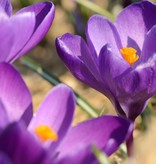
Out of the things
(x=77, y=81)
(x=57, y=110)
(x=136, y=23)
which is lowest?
(x=77, y=81)

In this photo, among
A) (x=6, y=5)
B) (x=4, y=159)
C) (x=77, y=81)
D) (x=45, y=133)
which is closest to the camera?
(x=4, y=159)

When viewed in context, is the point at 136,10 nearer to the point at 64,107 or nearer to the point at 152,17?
the point at 152,17

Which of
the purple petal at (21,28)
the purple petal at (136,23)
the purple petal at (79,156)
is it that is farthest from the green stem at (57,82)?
the purple petal at (79,156)

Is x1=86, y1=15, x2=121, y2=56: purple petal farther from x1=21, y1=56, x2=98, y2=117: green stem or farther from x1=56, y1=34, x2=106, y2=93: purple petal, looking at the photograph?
x1=21, y1=56, x2=98, y2=117: green stem

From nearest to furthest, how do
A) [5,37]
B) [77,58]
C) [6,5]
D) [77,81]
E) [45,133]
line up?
[45,133]
[5,37]
[77,58]
[6,5]
[77,81]

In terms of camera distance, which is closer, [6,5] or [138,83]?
[138,83]

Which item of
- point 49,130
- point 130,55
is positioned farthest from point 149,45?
point 49,130

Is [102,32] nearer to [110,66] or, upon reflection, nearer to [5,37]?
[110,66]

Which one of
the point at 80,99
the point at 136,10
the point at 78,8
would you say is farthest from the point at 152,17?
the point at 78,8
